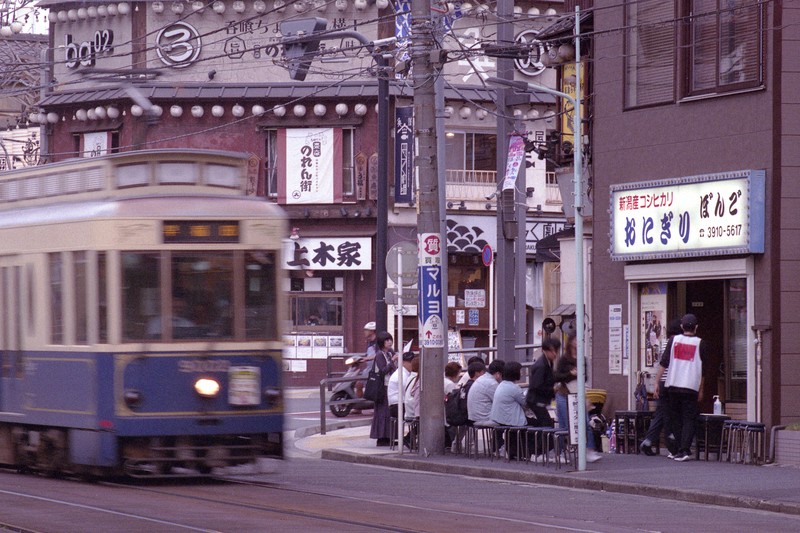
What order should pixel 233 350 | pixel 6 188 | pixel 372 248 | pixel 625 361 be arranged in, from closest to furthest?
pixel 233 350, pixel 6 188, pixel 625 361, pixel 372 248

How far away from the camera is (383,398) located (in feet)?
72.6

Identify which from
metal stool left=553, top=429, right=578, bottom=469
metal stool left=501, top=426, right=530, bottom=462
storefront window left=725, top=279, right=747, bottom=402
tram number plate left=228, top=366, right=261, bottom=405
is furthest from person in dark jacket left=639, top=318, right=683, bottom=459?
tram number plate left=228, top=366, right=261, bottom=405

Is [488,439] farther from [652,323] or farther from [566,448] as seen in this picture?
[652,323]

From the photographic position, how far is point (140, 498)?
45.6 ft

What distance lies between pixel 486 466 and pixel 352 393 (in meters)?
12.4

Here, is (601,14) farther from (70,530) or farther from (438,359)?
(70,530)

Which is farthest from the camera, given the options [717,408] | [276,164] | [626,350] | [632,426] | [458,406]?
[276,164]

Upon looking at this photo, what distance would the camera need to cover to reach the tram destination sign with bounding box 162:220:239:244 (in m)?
14.8

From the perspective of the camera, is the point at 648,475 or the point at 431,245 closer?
the point at 648,475

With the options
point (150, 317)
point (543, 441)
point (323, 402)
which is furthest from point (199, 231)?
point (323, 402)

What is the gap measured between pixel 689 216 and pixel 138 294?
880 centimetres

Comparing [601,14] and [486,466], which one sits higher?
[601,14]

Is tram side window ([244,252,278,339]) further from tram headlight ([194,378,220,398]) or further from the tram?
tram headlight ([194,378,220,398])

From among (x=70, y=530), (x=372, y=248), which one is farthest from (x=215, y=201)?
(x=372, y=248)
